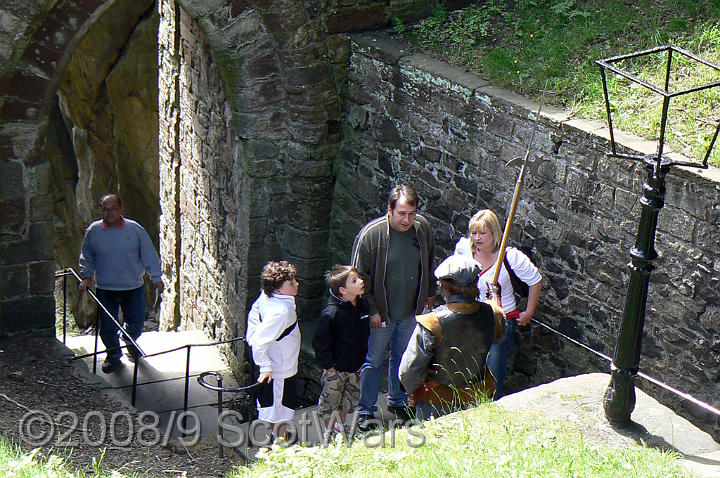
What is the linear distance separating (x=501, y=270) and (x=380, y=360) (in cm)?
107

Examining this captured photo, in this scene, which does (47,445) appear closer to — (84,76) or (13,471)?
(13,471)

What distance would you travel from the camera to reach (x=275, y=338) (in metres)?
5.65

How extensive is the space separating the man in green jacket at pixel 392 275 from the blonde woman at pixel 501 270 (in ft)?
1.08

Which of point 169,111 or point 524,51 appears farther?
point 169,111

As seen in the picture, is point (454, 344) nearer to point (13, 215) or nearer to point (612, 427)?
point (612, 427)

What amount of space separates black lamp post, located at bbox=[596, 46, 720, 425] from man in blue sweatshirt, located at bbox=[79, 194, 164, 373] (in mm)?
3969

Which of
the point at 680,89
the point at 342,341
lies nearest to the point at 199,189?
the point at 342,341

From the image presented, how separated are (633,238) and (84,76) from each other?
393 inches

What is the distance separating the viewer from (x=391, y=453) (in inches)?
167

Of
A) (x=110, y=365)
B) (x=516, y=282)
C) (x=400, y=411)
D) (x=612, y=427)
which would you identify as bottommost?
(x=110, y=365)

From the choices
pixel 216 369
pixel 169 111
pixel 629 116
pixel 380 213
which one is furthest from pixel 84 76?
pixel 629 116

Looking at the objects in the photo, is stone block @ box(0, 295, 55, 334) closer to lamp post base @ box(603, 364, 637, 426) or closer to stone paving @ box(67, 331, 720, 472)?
stone paving @ box(67, 331, 720, 472)

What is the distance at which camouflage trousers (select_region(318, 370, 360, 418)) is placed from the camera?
5.88 meters

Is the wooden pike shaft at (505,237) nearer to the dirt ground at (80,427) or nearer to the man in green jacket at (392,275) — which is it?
the man in green jacket at (392,275)
